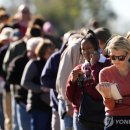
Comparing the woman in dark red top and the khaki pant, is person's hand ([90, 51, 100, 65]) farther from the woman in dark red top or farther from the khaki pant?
the khaki pant

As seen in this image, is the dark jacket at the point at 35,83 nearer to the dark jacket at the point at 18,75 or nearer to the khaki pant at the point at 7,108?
the dark jacket at the point at 18,75

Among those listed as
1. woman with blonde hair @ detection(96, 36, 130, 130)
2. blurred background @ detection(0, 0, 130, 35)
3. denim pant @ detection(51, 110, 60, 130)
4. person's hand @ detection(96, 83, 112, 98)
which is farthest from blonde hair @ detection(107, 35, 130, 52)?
blurred background @ detection(0, 0, 130, 35)

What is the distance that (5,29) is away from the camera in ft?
59.8

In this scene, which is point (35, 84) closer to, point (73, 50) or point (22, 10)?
point (73, 50)

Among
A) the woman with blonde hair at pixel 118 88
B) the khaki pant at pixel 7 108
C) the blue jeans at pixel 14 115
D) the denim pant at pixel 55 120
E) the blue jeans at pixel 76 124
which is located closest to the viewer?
the woman with blonde hair at pixel 118 88

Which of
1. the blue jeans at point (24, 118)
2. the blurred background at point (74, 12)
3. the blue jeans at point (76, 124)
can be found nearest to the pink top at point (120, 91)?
the blue jeans at point (76, 124)

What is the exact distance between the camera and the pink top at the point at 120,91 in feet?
33.4

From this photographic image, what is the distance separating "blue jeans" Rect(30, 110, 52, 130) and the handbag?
3147mm

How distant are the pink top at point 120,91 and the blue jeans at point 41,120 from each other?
417 cm

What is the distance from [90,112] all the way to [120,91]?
1.07 metres

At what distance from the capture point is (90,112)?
440 inches

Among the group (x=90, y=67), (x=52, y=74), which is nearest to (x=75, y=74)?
(x=90, y=67)

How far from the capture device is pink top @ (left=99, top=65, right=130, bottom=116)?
10.2 meters

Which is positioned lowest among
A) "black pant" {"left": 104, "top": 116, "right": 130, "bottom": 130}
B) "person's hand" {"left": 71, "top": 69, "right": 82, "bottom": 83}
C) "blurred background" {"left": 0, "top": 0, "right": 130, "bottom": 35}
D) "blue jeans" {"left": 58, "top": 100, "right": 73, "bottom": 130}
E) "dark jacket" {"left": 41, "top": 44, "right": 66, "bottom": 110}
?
"black pant" {"left": 104, "top": 116, "right": 130, "bottom": 130}
